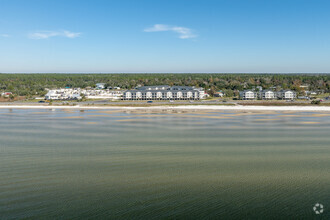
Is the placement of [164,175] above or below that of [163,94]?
below

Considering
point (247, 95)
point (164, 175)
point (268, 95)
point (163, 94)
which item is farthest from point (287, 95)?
point (164, 175)

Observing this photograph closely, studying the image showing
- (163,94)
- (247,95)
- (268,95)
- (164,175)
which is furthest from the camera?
(163,94)

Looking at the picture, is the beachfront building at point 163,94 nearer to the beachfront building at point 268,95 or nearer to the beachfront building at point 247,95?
the beachfront building at point 247,95

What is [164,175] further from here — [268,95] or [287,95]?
[287,95]

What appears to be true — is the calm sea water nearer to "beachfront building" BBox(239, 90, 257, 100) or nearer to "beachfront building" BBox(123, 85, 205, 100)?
"beachfront building" BBox(239, 90, 257, 100)

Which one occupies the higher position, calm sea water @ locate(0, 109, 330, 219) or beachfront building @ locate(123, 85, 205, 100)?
beachfront building @ locate(123, 85, 205, 100)

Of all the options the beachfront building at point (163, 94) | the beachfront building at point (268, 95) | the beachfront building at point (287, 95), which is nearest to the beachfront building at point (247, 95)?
the beachfront building at point (268, 95)

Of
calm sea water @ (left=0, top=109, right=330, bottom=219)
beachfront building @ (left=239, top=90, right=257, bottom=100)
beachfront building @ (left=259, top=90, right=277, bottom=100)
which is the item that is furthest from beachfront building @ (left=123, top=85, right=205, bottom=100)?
calm sea water @ (left=0, top=109, right=330, bottom=219)

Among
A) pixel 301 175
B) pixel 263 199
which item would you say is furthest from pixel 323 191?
pixel 263 199
